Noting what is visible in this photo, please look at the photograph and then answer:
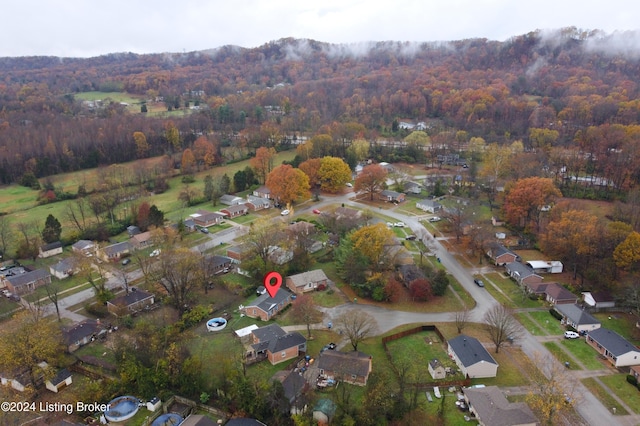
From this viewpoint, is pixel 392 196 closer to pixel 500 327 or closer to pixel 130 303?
pixel 500 327

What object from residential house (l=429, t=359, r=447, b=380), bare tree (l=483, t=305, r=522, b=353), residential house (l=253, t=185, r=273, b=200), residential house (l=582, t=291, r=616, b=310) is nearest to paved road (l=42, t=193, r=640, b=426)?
bare tree (l=483, t=305, r=522, b=353)

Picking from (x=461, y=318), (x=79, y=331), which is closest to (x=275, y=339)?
(x=461, y=318)

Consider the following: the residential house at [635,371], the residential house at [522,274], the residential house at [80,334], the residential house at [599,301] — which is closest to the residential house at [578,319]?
the residential house at [599,301]

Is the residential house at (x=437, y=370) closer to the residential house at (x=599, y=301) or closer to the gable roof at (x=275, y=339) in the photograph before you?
the gable roof at (x=275, y=339)

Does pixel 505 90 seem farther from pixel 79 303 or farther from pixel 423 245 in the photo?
pixel 79 303

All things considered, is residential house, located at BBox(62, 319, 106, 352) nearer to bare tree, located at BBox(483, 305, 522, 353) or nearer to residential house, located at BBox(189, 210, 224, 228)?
residential house, located at BBox(189, 210, 224, 228)
